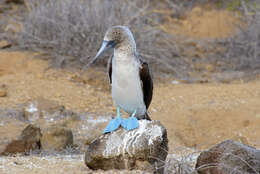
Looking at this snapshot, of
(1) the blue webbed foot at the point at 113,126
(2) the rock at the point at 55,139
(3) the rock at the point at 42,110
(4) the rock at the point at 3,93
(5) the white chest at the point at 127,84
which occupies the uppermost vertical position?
(5) the white chest at the point at 127,84

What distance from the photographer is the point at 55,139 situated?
17.0 feet

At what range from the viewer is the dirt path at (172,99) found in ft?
21.4

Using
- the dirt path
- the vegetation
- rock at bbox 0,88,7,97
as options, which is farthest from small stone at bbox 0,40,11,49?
rock at bbox 0,88,7,97

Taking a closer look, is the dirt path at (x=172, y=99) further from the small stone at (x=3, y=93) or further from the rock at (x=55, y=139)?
the rock at (x=55, y=139)

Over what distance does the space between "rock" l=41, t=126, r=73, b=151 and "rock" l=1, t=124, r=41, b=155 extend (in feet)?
0.31

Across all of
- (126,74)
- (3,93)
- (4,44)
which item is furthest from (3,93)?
(126,74)

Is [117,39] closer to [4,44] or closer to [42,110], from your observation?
[42,110]

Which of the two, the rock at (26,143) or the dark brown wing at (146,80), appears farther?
the rock at (26,143)

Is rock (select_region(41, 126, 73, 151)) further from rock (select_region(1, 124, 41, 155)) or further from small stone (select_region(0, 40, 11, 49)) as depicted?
small stone (select_region(0, 40, 11, 49))

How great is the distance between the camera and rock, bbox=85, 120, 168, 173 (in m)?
3.79

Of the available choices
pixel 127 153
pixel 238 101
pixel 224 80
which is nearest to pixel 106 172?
pixel 127 153

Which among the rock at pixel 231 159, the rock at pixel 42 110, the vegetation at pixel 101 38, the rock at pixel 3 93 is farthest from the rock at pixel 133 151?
the vegetation at pixel 101 38

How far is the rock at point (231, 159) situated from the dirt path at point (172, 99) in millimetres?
1763

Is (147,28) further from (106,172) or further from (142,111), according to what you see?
(106,172)
